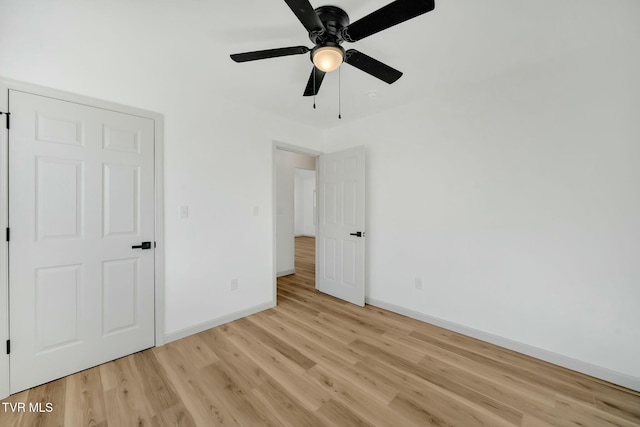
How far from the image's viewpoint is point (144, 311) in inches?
88.9

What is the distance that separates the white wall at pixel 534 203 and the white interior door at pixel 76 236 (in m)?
2.75

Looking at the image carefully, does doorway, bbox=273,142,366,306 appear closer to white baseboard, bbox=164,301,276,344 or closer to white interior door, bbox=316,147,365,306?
white interior door, bbox=316,147,365,306

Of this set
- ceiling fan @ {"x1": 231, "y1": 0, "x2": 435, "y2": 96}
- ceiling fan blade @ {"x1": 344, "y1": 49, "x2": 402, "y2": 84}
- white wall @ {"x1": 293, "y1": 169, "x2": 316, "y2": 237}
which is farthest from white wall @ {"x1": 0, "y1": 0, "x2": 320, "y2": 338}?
white wall @ {"x1": 293, "y1": 169, "x2": 316, "y2": 237}

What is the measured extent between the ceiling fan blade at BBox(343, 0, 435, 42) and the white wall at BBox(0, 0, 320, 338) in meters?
1.14

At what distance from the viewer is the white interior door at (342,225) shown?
3273 mm

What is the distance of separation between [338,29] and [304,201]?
350 inches

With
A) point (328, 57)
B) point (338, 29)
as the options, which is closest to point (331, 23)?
point (338, 29)

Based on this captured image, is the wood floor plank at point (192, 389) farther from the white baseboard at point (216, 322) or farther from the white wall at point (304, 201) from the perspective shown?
the white wall at point (304, 201)

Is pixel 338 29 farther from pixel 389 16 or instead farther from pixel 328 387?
pixel 328 387

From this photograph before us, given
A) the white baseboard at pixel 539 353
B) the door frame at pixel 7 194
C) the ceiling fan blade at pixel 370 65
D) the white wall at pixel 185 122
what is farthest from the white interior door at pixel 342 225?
the door frame at pixel 7 194

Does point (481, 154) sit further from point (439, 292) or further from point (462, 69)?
point (439, 292)

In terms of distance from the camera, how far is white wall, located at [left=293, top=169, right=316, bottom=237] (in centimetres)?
1007

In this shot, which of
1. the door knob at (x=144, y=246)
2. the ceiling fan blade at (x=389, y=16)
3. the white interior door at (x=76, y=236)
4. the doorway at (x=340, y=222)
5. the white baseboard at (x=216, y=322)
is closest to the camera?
the ceiling fan blade at (x=389, y=16)

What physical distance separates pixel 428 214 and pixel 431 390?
170 cm
